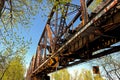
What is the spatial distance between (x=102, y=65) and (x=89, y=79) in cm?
2535

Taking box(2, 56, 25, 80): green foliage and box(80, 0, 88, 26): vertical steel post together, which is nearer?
box(80, 0, 88, 26): vertical steel post

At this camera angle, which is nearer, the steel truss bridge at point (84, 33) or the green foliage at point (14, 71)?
the steel truss bridge at point (84, 33)

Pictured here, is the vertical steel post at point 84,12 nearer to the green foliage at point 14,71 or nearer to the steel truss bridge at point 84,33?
the steel truss bridge at point 84,33

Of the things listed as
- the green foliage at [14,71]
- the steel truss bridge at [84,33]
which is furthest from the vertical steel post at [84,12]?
the green foliage at [14,71]

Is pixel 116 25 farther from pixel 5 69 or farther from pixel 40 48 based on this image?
pixel 5 69

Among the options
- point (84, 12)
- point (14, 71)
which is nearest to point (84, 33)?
point (84, 12)

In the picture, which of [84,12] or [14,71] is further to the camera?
[14,71]

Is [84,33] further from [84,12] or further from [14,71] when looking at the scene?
[14,71]

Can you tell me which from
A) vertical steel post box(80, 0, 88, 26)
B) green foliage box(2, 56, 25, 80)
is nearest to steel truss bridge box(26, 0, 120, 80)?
vertical steel post box(80, 0, 88, 26)

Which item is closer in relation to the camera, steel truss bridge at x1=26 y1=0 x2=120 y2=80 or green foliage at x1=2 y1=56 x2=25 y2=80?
steel truss bridge at x1=26 y1=0 x2=120 y2=80

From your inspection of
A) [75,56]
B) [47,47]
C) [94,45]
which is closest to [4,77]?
[47,47]

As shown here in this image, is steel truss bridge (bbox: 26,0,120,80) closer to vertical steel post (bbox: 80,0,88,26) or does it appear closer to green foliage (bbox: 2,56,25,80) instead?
vertical steel post (bbox: 80,0,88,26)

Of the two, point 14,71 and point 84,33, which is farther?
point 14,71

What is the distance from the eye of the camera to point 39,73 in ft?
62.3
